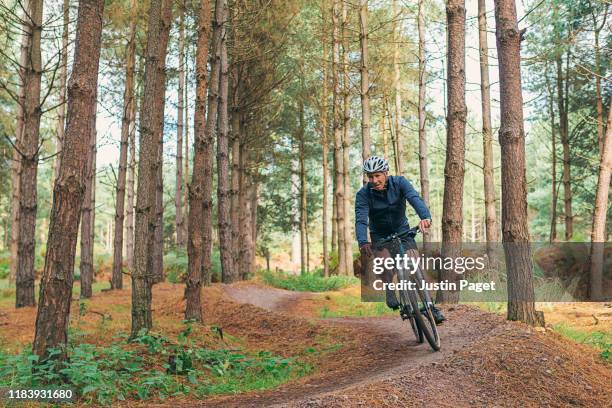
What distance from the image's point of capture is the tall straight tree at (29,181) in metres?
12.2

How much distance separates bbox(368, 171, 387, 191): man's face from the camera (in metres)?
7.36

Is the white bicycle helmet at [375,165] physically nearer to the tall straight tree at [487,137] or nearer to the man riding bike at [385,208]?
the man riding bike at [385,208]

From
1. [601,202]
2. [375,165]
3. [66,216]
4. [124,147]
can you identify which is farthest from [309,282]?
[66,216]

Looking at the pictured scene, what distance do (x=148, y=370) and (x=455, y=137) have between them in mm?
7138

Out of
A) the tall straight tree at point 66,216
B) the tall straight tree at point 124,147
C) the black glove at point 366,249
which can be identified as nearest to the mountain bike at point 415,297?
the black glove at point 366,249

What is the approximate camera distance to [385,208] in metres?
7.55

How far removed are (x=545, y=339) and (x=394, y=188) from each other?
2751 millimetres

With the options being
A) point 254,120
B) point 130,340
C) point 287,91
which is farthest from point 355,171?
point 130,340

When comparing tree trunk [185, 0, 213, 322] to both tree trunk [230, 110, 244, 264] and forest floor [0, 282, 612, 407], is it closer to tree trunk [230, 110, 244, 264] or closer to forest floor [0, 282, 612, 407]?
forest floor [0, 282, 612, 407]

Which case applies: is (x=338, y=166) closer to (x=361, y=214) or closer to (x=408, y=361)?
(x=361, y=214)

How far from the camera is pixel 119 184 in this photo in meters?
17.5

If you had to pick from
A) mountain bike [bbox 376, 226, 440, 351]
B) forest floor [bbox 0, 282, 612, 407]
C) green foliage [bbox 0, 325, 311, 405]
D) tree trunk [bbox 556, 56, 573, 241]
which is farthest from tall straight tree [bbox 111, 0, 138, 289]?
tree trunk [bbox 556, 56, 573, 241]

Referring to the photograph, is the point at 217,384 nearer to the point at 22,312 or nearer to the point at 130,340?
the point at 130,340

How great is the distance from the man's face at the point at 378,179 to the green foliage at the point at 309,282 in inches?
532
